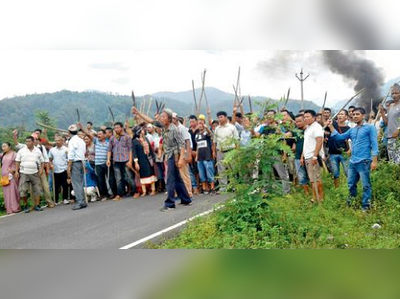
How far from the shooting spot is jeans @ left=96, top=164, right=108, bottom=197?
691 cm

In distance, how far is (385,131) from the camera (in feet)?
18.2

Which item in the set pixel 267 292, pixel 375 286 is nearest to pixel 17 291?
pixel 267 292

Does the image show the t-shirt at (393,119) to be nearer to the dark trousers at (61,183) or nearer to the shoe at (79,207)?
the shoe at (79,207)

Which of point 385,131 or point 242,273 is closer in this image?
point 242,273

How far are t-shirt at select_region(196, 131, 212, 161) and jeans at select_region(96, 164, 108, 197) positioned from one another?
70.5 inches

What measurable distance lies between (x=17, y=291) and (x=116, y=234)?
4.21 feet

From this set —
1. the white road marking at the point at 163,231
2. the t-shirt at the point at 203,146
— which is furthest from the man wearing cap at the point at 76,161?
the white road marking at the point at 163,231

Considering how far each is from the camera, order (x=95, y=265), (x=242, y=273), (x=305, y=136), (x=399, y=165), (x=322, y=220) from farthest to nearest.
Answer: (x=305, y=136) < (x=399, y=165) < (x=322, y=220) < (x=95, y=265) < (x=242, y=273)

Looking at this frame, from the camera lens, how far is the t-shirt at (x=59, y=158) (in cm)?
729

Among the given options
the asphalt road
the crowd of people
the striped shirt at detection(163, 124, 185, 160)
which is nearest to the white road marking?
the asphalt road

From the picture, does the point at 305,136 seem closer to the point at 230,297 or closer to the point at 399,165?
the point at 399,165

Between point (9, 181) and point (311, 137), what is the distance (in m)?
5.09

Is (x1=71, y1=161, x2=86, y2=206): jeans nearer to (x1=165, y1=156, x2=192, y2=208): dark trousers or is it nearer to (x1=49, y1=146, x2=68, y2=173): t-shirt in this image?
(x1=49, y1=146, x2=68, y2=173): t-shirt

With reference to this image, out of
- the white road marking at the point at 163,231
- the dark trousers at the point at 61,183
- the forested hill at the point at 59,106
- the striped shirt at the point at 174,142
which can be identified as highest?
the forested hill at the point at 59,106
